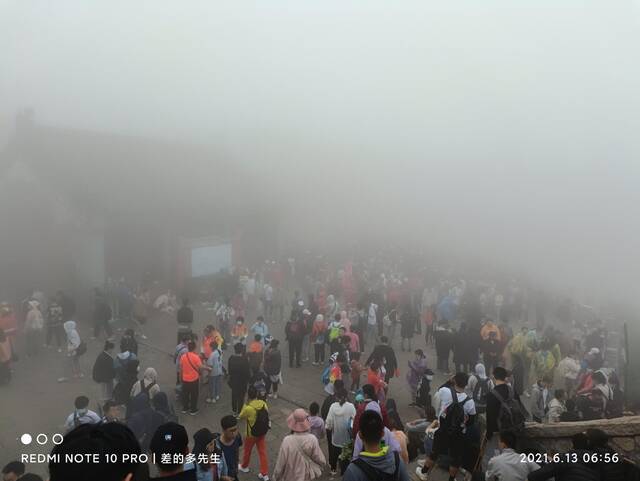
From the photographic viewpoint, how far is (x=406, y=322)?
927 cm

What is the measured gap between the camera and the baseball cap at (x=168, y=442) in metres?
2.32

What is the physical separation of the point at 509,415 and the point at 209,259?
11.0 metres

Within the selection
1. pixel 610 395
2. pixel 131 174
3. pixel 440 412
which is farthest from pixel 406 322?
pixel 131 174

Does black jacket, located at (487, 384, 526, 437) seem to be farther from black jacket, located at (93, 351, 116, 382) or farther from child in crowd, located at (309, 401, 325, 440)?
black jacket, located at (93, 351, 116, 382)

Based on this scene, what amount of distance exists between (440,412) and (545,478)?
56.1 inches

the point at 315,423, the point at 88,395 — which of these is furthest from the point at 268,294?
the point at 315,423

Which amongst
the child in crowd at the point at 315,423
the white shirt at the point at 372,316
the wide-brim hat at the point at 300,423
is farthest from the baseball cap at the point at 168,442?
the white shirt at the point at 372,316

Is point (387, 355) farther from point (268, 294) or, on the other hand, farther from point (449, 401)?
point (268, 294)

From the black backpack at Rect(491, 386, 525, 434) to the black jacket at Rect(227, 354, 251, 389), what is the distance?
131 inches

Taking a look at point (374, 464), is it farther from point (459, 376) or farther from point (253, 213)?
point (253, 213)

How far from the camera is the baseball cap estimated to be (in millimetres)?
2324

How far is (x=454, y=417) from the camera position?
386cm

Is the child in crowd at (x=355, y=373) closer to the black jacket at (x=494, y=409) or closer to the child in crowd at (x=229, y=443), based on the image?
the black jacket at (x=494, y=409)

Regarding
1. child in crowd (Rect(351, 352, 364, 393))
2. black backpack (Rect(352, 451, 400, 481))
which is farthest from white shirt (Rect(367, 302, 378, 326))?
black backpack (Rect(352, 451, 400, 481))
